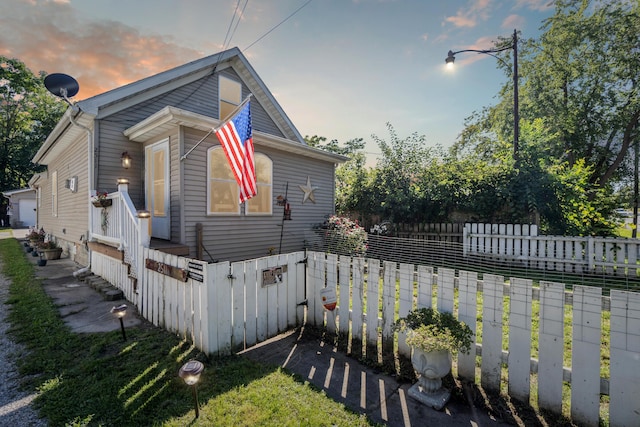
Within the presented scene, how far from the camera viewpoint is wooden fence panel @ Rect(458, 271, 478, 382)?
8.21 feet

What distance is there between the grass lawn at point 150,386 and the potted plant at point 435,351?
0.60 metres

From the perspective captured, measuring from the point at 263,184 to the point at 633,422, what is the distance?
6935 millimetres

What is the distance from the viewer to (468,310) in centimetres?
254

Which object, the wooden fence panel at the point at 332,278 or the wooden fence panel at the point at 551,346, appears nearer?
the wooden fence panel at the point at 551,346

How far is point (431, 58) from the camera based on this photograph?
8797 mm

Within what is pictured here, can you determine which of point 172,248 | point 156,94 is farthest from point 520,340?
point 156,94

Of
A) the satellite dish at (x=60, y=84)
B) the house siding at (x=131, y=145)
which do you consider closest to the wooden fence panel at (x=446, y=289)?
the house siding at (x=131, y=145)

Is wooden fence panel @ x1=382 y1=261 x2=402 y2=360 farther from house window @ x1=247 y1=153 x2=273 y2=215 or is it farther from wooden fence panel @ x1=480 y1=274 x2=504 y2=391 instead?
house window @ x1=247 y1=153 x2=273 y2=215

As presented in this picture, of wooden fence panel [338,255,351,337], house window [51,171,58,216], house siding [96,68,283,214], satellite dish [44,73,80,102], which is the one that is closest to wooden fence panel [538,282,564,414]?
wooden fence panel [338,255,351,337]

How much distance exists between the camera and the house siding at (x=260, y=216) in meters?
5.77

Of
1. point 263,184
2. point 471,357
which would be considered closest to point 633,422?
point 471,357

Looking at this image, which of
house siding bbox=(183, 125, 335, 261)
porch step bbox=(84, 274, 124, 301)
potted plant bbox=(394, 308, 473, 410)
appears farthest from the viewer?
house siding bbox=(183, 125, 335, 261)

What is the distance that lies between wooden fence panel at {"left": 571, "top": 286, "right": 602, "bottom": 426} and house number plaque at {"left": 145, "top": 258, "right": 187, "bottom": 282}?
366 cm

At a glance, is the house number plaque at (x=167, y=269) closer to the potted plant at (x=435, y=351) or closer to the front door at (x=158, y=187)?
the front door at (x=158, y=187)
